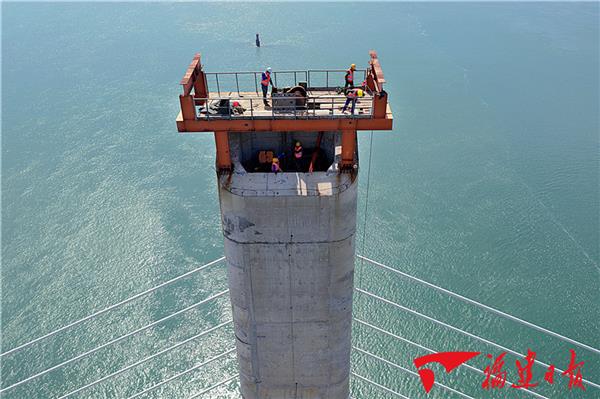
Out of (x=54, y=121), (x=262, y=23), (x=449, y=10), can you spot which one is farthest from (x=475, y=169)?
(x=449, y=10)

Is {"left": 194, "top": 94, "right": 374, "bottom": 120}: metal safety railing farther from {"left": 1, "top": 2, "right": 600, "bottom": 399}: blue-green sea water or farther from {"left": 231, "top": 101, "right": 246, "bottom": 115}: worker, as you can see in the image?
{"left": 1, "top": 2, "right": 600, "bottom": 399}: blue-green sea water

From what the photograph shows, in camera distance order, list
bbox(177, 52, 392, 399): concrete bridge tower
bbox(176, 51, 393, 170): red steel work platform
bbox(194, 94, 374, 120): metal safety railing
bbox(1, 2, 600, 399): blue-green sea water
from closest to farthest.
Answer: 1. bbox(176, 51, 393, 170): red steel work platform
2. bbox(194, 94, 374, 120): metal safety railing
3. bbox(177, 52, 392, 399): concrete bridge tower
4. bbox(1, 2, 600, 399): blue-green sea water

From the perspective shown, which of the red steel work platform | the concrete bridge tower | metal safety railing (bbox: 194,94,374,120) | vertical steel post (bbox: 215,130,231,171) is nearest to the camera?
the red steel work platform

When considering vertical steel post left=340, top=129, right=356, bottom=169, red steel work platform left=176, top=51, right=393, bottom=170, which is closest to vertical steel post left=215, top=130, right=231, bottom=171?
red steel work platform left=176, top=51, right=393, bottom=170

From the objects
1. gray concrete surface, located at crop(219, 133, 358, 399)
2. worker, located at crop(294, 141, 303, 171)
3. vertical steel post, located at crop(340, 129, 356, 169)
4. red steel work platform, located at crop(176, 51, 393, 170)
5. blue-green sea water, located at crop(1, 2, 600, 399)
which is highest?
red steel work platform, located at crop(176, 51, 393, 170)

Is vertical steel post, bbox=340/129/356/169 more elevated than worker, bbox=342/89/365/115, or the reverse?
worker, bbox=342/89/365/115

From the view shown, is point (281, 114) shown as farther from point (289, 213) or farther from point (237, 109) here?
point (289, 213)

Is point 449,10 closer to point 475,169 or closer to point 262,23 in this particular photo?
point 262,23

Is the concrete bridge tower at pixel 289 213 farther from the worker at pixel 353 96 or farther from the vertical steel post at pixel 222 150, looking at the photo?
the worker at pixel 353 96
